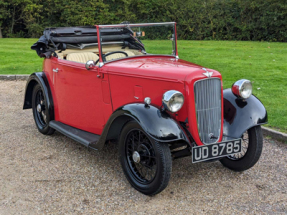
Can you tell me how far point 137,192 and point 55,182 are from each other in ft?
3.32

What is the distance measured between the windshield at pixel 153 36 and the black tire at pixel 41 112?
1.72 metres

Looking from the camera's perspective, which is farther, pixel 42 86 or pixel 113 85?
pixel 42 86

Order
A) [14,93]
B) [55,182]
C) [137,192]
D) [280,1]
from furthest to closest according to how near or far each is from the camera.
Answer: [280,1], [14,93], [55,182], [137,192]

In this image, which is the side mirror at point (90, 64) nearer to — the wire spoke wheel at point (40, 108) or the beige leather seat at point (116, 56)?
the beige leather seat at point (116, 56)

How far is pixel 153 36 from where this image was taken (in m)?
4.68

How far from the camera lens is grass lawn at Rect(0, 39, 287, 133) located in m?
6.20

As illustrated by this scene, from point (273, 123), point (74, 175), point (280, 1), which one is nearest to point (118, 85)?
point (74, 175)

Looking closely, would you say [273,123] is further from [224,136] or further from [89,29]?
[89,29]

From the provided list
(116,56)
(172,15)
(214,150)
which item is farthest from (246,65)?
(172,15)

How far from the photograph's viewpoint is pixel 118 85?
161 inches

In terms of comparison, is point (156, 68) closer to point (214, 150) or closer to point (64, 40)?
point (214, 150)

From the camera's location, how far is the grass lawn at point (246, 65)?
6.20 m

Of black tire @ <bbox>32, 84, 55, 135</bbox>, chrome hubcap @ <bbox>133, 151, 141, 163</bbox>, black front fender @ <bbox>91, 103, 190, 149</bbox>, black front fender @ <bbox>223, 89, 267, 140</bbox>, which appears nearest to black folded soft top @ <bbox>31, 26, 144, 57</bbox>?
black tire @ <bbox>32, 84, 55, 135</bbox>

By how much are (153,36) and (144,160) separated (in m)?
1.89
